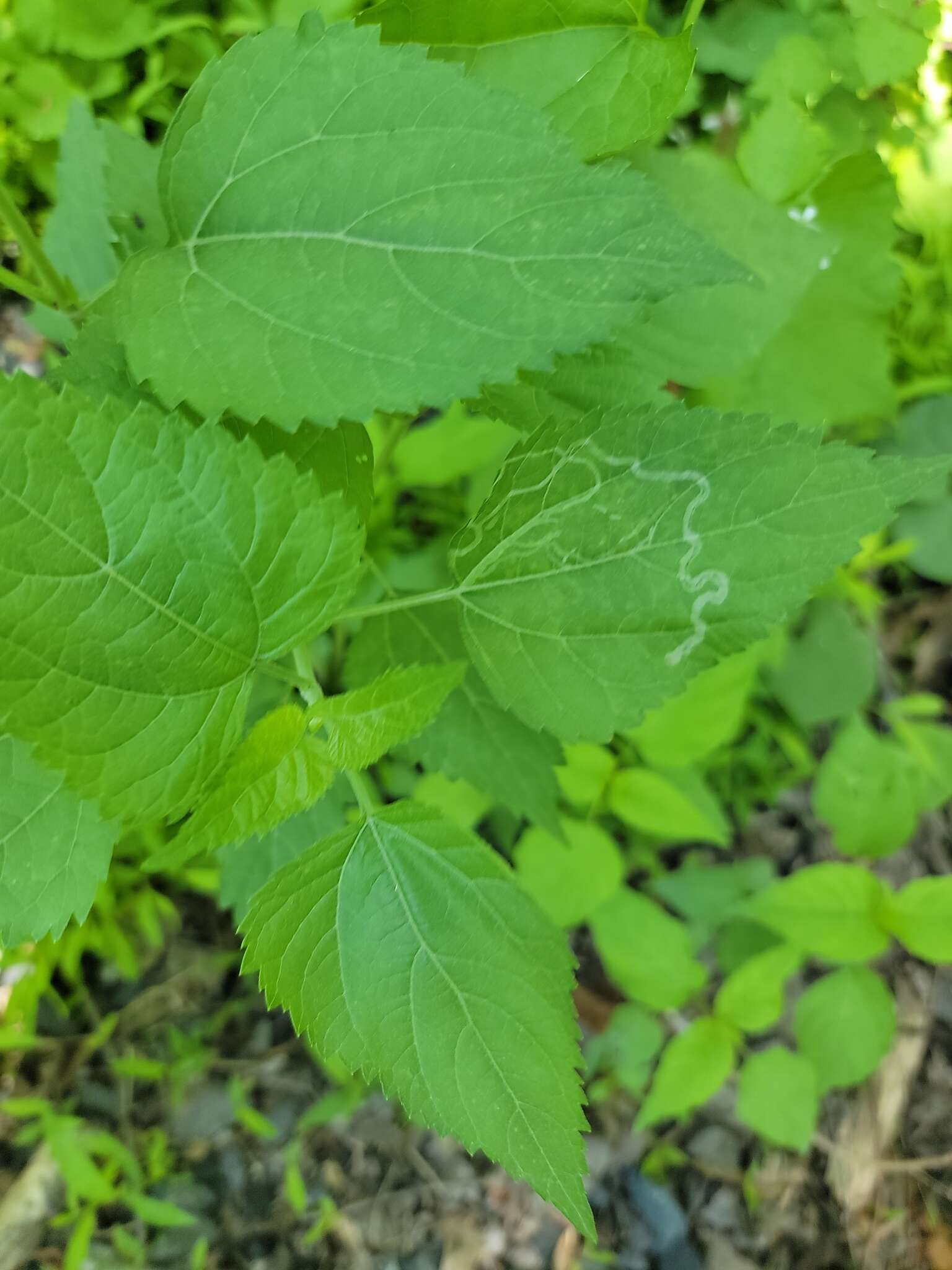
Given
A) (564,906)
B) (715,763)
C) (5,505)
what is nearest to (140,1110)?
(564,906)

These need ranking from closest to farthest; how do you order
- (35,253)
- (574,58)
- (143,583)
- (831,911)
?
(143,583) → (574,58) → (35,253) → (831,911)

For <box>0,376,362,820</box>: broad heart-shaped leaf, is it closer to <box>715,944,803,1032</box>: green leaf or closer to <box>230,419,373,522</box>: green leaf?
<box>230,419,373,522</box>: green leaf

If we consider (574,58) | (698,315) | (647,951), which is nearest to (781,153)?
(698,315)

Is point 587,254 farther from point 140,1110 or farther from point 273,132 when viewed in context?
point 140,1110

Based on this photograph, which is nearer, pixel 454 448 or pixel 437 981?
pixel 437 981

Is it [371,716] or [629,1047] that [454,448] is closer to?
[371,716]

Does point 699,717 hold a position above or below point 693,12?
below

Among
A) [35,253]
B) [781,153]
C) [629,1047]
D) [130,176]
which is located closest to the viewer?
[35,253]
